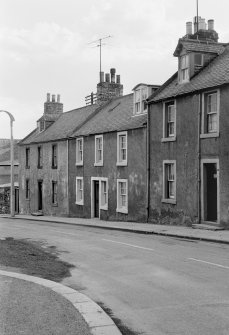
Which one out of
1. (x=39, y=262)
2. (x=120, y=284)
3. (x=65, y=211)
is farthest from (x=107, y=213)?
(x=120, y=284)

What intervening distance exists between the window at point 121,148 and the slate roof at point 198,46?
6633 mm

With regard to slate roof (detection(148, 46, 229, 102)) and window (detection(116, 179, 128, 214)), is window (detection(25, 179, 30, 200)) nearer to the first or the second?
window (detection(116, 179, 128, 214))

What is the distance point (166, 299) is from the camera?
930 cm

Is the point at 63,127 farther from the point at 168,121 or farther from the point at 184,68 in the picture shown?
the point at 184,68

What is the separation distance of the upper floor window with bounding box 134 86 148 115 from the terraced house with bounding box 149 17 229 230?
2465mm

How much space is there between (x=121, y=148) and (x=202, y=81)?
8.84 metres

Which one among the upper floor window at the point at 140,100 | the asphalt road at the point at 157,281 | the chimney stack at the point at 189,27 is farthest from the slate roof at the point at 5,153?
the asphalt road at the point at 157,281

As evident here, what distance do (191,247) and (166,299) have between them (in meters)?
7.62

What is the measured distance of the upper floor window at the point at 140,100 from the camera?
2992 centimetres

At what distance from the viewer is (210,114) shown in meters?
23.0

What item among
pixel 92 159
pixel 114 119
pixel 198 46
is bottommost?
→ pixel 92 159

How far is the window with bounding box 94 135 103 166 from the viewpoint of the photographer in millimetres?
33875

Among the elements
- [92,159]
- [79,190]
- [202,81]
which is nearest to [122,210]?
[92,159]

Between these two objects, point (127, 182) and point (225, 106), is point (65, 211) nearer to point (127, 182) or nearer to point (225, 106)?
point (127, 182)
